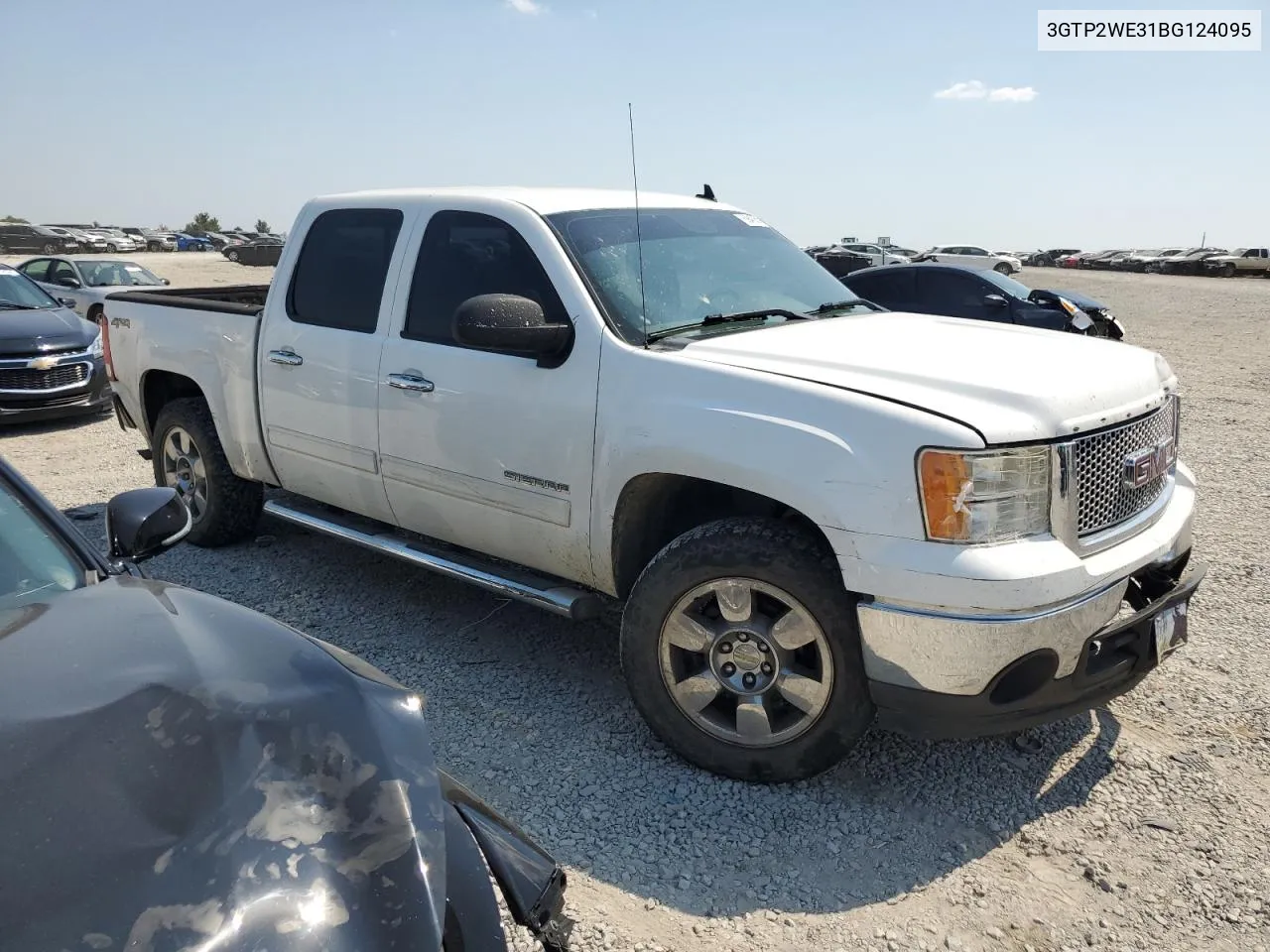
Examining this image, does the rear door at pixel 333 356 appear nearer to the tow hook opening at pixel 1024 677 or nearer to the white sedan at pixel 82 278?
the tow hook opening at pixel 1024 677

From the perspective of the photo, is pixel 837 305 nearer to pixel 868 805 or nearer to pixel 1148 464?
pixel 1148 464

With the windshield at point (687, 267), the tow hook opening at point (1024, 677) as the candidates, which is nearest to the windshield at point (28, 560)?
the windshield at point (687, 267)

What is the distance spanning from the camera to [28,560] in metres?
2.27

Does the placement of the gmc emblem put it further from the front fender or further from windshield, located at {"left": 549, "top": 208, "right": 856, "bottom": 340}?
windshield, located at {"left": 549, "top": 208, "right": 856, "bottom": 340}

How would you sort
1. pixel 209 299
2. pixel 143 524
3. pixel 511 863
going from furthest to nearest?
pixel 209 299 < pixel 143 524 < pixel 511 863

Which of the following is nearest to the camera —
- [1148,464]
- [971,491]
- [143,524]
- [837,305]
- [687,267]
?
[143,524]

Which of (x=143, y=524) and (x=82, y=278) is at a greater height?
(x=82, y=278)

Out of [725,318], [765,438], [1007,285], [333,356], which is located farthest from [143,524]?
[1007,285]

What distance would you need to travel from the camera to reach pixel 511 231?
3961 mm

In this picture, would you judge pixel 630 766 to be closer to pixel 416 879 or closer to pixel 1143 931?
pixel 1143 931

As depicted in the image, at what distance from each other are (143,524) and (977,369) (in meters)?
2.52

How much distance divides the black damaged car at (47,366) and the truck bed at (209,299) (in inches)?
117

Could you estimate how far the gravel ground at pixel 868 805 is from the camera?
2734mm

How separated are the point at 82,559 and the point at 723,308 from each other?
2456 mm
